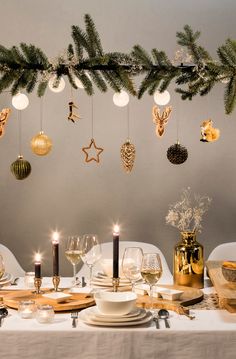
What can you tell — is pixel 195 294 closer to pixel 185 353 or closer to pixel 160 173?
pixel 185 353

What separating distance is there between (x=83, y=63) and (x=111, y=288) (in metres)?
0.93

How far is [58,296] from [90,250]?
23cm

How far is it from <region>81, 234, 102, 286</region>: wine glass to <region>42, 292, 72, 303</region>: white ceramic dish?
184mm

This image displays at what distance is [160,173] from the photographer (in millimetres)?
3744

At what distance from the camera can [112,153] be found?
3.73 meters

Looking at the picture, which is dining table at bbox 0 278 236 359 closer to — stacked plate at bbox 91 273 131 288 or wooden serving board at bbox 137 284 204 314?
wooden serving board at bbox 137 284 204 314

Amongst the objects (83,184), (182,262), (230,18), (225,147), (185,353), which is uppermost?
(230,18)

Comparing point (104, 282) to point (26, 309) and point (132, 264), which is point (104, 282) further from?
point (26, 309)

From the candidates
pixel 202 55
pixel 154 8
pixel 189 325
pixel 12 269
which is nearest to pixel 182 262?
pixel 189 325

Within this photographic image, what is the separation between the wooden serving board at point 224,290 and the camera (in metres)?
1.87

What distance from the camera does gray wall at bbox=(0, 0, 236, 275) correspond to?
3.69 m

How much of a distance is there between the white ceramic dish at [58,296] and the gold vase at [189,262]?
19.6 inches

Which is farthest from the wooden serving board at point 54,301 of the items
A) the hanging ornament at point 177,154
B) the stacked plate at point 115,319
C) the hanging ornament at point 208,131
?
the hanging ornament at point 177,154

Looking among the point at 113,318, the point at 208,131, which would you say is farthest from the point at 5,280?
the point at 208,131
